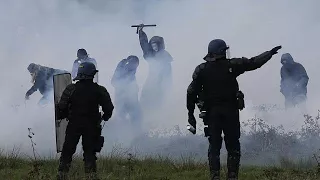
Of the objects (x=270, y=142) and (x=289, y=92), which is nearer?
(x=270, y=142)

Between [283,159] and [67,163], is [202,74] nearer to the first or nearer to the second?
[67,163]

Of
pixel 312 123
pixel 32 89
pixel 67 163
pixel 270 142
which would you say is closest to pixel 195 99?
pixel 67 163

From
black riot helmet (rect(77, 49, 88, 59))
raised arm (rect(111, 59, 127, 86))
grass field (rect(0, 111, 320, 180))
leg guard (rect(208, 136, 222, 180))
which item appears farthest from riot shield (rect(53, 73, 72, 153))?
raised arm (rect(111, 59, 127, 86))

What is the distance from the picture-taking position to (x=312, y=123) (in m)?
16.4

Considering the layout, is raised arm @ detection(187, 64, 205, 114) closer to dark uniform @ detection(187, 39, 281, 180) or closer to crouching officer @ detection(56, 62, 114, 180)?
dark uniform @ detection(187, 39, 281, 180)

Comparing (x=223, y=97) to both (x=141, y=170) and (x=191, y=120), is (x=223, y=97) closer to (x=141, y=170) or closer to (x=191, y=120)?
(x=191, y=120)

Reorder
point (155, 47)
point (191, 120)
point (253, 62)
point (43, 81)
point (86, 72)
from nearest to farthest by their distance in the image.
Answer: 1. point (253, 62)
2. point (191, 120)
3. point (86, 72)
4. point (43, 81)
5. point (155, 47)

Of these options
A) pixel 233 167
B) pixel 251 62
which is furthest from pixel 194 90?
pixel 233 167

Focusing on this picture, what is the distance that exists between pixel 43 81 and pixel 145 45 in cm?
365

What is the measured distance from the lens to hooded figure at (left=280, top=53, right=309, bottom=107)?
1669cm

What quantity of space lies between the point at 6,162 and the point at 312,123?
965 centimetres

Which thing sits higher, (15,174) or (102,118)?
(102,118)

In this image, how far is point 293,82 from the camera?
660 inches

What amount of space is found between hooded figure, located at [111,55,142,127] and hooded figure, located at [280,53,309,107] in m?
4.73
